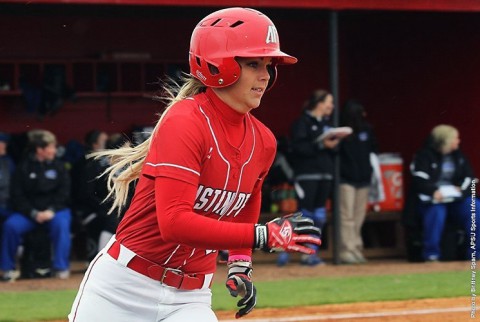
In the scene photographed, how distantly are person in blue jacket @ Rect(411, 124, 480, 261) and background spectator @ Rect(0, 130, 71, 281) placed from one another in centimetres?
387

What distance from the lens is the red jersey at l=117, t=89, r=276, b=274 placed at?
350 cm

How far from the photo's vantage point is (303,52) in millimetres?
13961

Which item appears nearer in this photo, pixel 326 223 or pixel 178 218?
pixel 178 218

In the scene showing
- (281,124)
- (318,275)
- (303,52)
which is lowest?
(318,275)

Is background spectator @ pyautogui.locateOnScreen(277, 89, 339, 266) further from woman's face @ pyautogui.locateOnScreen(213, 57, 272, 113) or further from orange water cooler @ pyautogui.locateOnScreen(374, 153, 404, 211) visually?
woman's face @ pyautogui.locateOnScreen(213, 57, 272, 113)

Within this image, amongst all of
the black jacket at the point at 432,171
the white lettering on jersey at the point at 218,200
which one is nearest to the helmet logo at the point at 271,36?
the white lettering on jersey at the point at 218,200

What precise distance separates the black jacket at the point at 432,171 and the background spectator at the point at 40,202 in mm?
3826

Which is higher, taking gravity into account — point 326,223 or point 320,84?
point 320,84

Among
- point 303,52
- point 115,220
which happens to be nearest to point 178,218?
point 115,220

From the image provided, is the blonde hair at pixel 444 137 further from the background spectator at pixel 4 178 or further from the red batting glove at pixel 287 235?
the red batting glove at pixel 287 235

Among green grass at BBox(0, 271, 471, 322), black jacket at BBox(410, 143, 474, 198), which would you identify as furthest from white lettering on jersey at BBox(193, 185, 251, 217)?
black jacket at BBox(410, 143, 474, 198)

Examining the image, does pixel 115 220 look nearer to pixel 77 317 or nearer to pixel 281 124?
pixel 281 124

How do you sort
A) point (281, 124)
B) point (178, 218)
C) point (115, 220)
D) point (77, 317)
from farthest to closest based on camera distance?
point (281, 124) → point (115, 220) → point (77, 317) → point (178, 218)

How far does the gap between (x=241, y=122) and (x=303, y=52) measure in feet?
33.6
